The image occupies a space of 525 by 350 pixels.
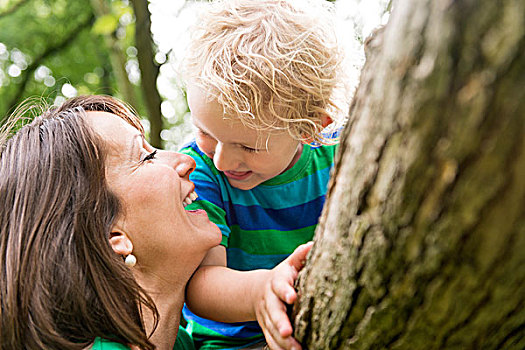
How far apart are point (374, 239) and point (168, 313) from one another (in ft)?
4.30

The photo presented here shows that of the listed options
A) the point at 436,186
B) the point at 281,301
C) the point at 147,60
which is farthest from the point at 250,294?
the point at 147,60

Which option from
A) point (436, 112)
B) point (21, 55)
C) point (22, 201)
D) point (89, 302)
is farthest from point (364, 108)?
point (21, 55)

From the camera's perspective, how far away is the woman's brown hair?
62.7 inches

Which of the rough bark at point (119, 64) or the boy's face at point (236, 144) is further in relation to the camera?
the rough bark at point (119, 64)

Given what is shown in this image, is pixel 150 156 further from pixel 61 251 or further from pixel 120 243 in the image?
pixel 61 251

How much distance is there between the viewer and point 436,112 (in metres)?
0.74

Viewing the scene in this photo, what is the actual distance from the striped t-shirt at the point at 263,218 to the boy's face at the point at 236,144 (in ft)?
0.39

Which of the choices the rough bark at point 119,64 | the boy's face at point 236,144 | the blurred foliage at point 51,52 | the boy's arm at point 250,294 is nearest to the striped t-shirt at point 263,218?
the boy's face at point 236,144

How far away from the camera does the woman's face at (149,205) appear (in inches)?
74.7

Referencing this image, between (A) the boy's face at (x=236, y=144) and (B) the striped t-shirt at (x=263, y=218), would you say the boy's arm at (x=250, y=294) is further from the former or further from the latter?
(A) the boy's face at (x=236, y=144)

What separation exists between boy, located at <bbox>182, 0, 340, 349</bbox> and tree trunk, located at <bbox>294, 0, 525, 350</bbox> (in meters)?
0.87

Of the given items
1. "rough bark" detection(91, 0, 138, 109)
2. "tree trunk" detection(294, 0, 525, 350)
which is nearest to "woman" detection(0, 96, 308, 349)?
"tree trunk" detection(294, 0, 525, 350)

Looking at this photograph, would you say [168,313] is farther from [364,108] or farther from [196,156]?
[364,108]

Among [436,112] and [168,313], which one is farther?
[168,313]
